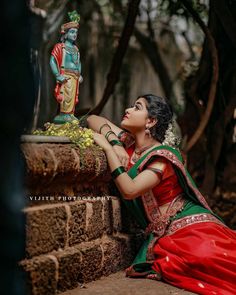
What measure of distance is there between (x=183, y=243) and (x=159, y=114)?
2.95 ft

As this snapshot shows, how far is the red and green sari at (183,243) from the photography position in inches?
133

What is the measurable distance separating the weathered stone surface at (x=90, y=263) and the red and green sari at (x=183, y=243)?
249mm

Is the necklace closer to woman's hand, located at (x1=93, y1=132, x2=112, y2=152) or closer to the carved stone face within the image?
woman's hand, located at (x1=93, y1=132, x2=112, y2=152)

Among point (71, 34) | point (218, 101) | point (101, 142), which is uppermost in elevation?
point (71, 34)

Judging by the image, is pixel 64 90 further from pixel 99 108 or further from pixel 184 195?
pixel 99 108

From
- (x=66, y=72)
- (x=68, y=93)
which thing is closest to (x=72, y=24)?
(x=66, y=72)

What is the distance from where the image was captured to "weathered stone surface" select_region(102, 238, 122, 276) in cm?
362

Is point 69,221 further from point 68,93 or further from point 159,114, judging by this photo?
point 159,114

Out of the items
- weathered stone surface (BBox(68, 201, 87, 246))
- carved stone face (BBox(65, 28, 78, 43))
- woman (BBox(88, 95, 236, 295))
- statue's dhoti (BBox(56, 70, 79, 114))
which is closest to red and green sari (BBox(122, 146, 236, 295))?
woman (BBox(88, 95, 236, 295))

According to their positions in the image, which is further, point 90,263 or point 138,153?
point 138,153

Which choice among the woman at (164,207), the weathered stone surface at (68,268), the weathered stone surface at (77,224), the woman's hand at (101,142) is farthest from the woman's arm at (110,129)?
the weathered stone surface at (68,268)

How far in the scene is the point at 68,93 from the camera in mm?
3576

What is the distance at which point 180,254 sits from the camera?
349 centimetres

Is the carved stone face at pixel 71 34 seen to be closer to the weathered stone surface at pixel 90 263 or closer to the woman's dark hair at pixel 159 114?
the woman's dark hair at pixel 159 114
